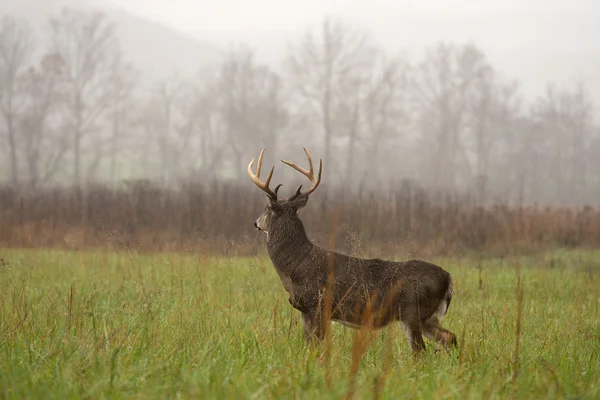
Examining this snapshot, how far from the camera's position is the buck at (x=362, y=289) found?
16.7 feet

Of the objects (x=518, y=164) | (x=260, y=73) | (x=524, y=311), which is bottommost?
(x=524, y=311)

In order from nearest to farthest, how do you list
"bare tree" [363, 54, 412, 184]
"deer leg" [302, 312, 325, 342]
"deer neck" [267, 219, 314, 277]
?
"deer leg" [302, 312, 325, 342] → "deer neck" [267, 219, 314, 277] → "bare tree" [363, 54, 412, 184]

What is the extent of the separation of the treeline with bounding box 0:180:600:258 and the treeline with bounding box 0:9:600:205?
1396 centimetres

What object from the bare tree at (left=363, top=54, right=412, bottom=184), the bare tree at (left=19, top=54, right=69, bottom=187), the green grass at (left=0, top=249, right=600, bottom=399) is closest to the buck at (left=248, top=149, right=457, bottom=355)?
the green grass at (left=0, top=249, right=600, bottom=399)

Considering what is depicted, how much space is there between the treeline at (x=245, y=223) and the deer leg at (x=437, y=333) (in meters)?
6.44

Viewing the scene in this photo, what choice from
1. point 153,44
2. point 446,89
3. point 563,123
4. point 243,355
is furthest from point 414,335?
point 153,44

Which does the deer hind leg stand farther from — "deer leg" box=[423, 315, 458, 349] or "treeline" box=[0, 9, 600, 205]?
"treeline" box=[0, 9, 600, 205]

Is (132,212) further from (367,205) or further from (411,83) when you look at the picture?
(411,83)

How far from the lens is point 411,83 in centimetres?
4788

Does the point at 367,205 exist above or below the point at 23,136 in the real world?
below

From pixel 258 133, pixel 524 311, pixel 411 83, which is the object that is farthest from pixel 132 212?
pixel 411 83

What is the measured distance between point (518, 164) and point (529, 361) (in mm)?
51732

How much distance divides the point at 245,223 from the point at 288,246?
8.11 metres

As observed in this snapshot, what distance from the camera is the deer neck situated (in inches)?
225
